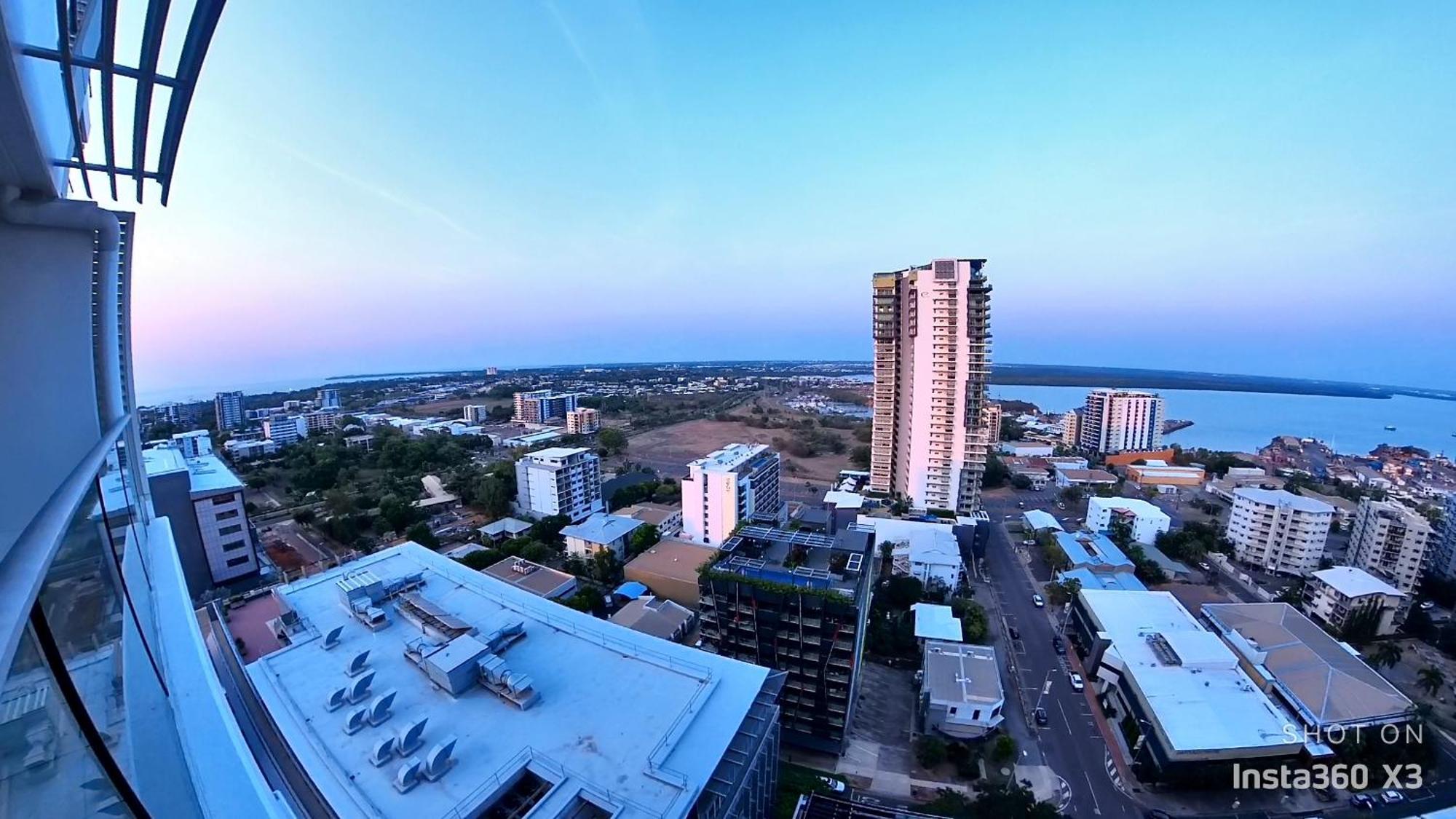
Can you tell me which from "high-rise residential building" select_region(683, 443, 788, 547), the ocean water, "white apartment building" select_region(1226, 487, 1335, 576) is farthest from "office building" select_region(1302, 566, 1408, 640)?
the ocean water

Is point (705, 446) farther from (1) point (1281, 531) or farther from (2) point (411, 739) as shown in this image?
(2) point (411, 739)

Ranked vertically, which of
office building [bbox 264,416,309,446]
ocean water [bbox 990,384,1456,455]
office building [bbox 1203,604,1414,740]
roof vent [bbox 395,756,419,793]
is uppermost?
roof vent [bbox 395,756,419,793]

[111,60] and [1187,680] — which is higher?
[111,60]

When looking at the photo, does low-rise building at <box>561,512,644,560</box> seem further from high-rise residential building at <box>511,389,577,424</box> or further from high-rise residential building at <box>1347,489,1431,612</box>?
high-rise residential building at <box>511,389,577,424</box>

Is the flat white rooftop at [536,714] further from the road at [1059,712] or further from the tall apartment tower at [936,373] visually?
the tall apartment tower at [936,373]

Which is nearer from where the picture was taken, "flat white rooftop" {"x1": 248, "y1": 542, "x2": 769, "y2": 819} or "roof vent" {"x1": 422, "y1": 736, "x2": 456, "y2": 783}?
"flat white rooftop" {"x1": 248, "y1": 542, "x2": 769, "y2": 819}

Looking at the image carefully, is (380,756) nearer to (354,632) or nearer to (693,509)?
(354,632)

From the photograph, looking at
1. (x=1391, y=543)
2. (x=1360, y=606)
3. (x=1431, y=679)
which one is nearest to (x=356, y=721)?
(x=1431, y=679)

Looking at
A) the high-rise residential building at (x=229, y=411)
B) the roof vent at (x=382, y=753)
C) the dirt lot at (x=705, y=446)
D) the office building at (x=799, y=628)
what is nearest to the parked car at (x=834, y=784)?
the office building at (x=799, y=628)
